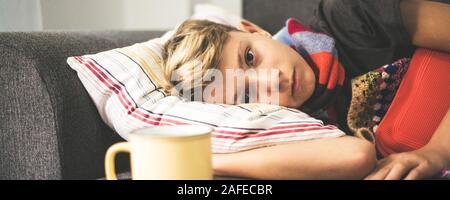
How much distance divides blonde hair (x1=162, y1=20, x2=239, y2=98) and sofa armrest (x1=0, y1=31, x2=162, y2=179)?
169mm

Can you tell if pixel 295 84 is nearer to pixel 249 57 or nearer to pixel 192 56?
pixel 249 57

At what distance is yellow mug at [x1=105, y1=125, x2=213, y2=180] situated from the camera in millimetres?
454

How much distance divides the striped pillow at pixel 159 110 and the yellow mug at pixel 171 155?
0.19 metres

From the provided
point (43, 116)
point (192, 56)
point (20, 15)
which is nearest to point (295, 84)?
point (192, 56)

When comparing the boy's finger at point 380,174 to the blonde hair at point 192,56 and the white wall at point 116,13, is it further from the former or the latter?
the white wall at point 116,13

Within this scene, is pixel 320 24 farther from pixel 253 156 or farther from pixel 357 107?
pixel 253 156

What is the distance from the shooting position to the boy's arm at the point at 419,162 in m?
0.62

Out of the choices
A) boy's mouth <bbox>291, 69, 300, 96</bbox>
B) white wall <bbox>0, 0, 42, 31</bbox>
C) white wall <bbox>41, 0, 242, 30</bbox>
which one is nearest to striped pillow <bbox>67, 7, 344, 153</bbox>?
boy's mouth <bbox>291, 69, 300, 96</bbox>

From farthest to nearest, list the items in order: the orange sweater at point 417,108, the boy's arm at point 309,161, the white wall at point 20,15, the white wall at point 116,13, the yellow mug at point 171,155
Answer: the white wall at point 116,13, the white wall at point 20,15, the orange sweater at point 417,108, the boy's arm at point 309,161, the yellow mug at point 171,155

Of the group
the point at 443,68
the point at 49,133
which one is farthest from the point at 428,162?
the point at 49,133

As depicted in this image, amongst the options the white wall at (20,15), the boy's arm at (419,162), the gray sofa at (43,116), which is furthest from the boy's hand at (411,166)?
the white wall at (20,15)

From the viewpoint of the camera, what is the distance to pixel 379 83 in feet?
2.85

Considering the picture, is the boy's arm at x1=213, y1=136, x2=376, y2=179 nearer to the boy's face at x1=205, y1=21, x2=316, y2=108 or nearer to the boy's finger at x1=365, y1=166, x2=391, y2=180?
the boy's finger at x1=365, y1=166, x2=391, y2=180

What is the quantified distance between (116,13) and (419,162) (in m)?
1.15
